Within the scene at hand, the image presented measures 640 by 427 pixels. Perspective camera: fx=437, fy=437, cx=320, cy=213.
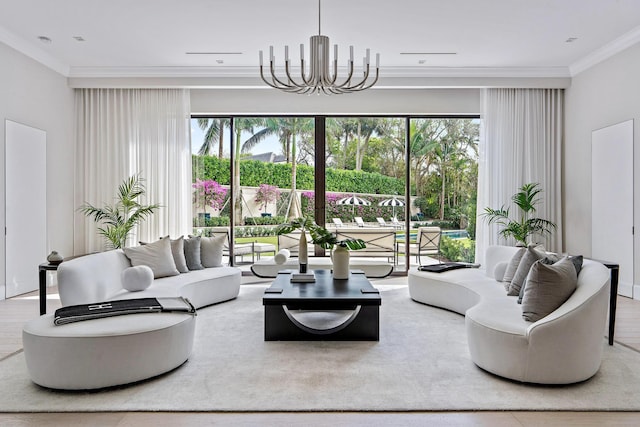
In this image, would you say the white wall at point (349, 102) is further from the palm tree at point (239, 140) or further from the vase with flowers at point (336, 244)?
the vase with flowers at point (336, 244)

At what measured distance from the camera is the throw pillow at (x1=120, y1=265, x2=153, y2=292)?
13.1 feet

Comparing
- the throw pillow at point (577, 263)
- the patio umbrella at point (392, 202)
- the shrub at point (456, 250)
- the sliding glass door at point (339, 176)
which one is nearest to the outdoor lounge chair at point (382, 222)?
the sliding glass door at point (339, 176)

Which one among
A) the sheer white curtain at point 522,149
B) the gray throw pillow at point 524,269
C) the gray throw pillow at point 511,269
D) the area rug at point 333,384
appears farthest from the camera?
the sheer white curtain at point 522,149

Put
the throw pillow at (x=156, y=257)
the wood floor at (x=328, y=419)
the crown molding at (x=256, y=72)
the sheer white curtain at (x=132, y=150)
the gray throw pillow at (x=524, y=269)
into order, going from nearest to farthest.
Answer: the wood floor at (x=328, y=419), the gray throw pillow at (x=524, y=269), the throw pillow at (x=156, y=257), the crown molding at (x=256, y=72), the sheer white curtain at (x=132, y=150)

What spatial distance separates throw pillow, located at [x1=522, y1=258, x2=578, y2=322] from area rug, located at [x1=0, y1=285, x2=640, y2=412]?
48 cm

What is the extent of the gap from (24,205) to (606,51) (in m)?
7.88

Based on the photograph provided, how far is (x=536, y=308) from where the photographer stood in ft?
9.66

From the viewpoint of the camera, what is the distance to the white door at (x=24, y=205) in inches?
215

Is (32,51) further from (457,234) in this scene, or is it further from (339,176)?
(457,234)

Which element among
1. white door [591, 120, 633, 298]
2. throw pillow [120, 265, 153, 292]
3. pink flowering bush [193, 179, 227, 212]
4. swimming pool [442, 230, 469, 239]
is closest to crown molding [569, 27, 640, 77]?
white door [591, 120, 633, 298]

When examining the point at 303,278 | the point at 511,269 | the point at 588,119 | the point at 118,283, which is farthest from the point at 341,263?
the point at 588,119

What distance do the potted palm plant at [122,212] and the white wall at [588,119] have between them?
630 cm

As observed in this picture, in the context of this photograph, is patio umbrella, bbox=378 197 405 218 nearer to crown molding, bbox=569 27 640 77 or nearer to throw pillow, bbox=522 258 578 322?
crown molding, bbox=569 27 640 77

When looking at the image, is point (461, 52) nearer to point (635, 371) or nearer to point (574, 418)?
point (635, 371)
